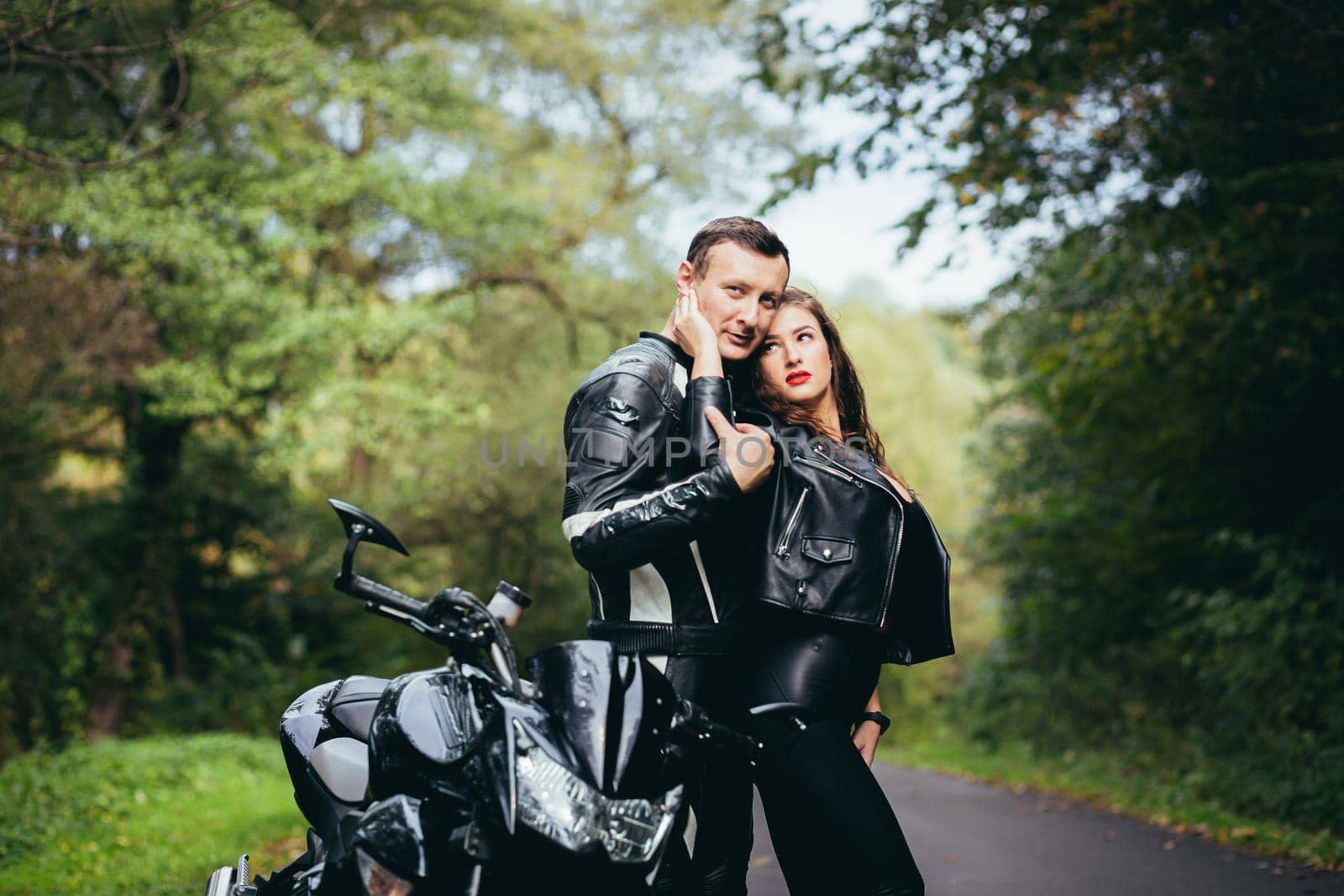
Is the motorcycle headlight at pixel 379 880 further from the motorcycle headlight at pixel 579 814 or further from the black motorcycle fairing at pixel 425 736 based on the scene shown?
the motorcycle headlight at pixel 579 814

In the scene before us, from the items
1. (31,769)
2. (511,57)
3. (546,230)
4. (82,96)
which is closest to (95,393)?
(82,96)

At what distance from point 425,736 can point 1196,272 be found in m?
7.28

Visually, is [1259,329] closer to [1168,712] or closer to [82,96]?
[1168,712]

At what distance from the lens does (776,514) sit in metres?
2.98

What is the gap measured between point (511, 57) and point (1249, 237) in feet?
51.2

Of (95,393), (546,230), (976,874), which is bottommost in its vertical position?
(976,874)

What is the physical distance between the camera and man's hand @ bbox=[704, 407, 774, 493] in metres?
2.67

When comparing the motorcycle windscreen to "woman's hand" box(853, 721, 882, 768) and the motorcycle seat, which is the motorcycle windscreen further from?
"woman's hand" box(853, 721, 882, 768)

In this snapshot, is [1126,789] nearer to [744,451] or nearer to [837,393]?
[837,393]

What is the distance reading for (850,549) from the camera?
115 inches

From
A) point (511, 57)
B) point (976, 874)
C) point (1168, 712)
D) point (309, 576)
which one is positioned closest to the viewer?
point (976, 874)

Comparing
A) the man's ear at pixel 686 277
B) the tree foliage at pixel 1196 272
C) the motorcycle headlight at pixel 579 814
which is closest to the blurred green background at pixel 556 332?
the tree foliage at pixel 1196 272

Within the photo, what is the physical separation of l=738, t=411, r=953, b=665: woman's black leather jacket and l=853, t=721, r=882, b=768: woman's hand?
0.19 meters

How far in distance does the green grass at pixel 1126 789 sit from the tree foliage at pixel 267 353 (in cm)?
575
